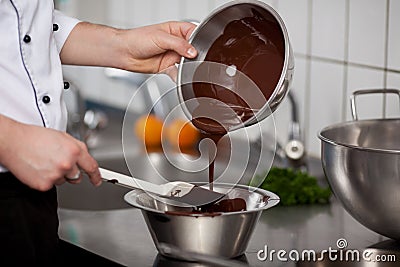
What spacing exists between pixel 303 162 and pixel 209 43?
2.30 ft

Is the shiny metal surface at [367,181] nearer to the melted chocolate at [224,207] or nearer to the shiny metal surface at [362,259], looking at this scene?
the shiny metal surface at [362,259]

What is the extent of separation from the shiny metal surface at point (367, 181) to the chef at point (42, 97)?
1.03 ft

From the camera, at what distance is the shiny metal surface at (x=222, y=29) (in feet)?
4.72

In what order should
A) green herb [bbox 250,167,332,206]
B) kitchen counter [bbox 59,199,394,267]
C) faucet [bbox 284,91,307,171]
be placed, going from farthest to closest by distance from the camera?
faucet [bbox 284,91,307,171]
green herb [bbox 250,167,332,206]
kitchen counter [bbox 59,199,394,267]

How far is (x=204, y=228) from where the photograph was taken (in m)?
1.39

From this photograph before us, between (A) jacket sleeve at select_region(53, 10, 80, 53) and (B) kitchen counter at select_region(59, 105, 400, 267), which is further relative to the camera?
(A) jacket sleeve at select_region(53, 10, 80, 53)

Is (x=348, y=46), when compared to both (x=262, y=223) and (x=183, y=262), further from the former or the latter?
(x=183, y=262)

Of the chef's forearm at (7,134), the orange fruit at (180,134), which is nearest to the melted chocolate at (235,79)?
the orange fruit at (180,134)

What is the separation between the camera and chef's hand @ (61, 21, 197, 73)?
165 centimetres

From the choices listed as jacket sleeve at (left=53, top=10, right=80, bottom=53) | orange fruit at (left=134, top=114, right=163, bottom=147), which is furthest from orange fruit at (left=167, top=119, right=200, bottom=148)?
jacket sleeve at (left=53, top=10, right=80, bottom=53)

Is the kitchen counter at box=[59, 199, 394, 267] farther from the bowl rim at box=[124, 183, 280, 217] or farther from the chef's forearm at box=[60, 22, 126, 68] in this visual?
the chef's forearm at box=[60, 22, 126, 68]

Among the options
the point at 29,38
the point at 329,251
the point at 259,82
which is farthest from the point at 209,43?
the point at 329,251

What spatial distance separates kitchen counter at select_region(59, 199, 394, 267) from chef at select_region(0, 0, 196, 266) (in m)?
0.11

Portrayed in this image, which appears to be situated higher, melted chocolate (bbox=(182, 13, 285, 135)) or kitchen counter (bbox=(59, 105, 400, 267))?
melted chocolate (bbox=(182, 13, 285, 135))
